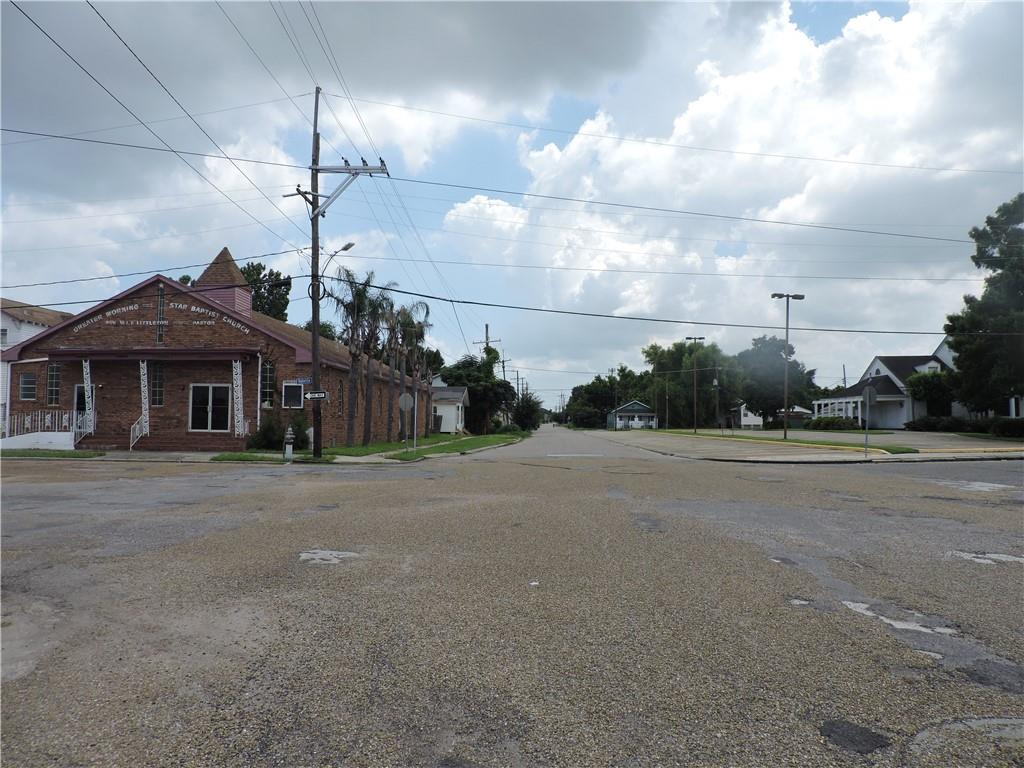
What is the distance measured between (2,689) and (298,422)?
24.9 meters

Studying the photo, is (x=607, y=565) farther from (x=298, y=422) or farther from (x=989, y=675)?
(x=298, y=422)

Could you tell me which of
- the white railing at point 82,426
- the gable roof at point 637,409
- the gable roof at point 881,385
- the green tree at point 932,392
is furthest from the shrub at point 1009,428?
the gable roof at point 637,409

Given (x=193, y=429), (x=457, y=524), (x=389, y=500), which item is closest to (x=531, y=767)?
(x=457, y=524)

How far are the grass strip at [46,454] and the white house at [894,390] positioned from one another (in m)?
60.8

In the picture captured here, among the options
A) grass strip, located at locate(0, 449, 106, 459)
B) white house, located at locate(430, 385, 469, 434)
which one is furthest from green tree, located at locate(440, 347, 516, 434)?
grass strip, located at locate(0, 449, 106, 459)

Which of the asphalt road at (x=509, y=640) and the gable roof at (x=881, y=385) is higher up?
the gable roof at (x=881, y=385)

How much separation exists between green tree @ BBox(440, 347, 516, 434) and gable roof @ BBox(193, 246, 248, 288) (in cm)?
3720

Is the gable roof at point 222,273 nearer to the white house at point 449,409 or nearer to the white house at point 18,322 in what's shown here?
the white house at point 18,322

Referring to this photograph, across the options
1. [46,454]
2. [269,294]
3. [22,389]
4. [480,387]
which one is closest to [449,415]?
[480,387]

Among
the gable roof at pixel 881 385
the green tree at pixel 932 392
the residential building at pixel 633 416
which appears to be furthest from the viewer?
the residential building at pixel 633 416

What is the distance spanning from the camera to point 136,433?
28906 mm

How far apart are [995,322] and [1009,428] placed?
6.74m

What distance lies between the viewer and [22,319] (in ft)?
170

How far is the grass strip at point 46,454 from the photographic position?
24297 millimetres
